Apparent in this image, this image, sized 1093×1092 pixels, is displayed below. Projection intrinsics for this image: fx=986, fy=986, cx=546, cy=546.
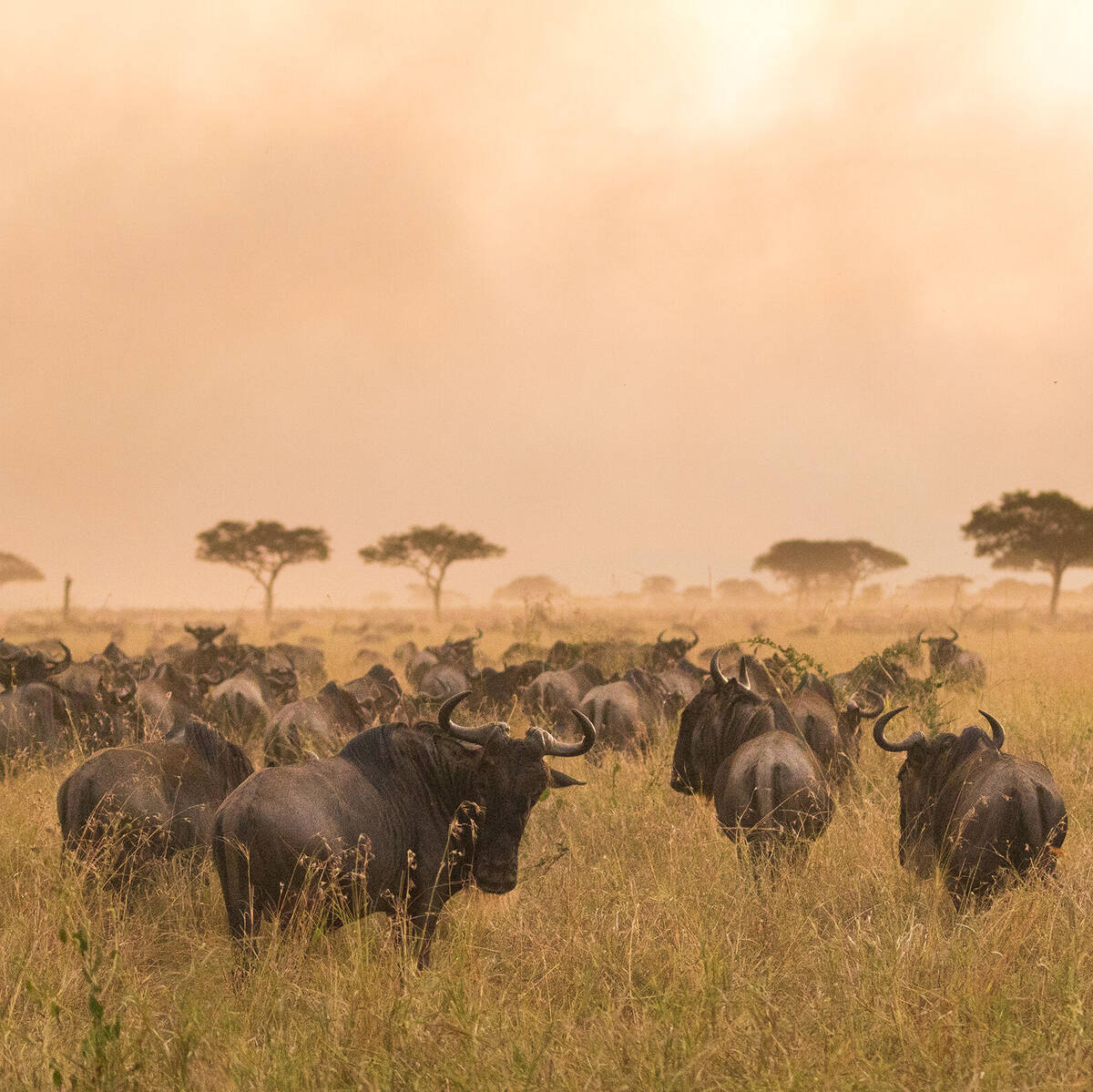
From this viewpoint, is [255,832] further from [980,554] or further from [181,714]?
[980,554]

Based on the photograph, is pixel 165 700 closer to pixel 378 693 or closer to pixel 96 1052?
pixel 378 693

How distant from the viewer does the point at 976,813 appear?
16.3 ft

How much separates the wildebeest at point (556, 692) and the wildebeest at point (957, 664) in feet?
18.7

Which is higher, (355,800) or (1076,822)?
(355,800)

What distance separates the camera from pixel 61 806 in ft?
17.5

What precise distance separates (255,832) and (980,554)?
49.9 meters

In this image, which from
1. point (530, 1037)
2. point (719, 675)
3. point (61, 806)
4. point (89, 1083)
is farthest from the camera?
point (719, 675)

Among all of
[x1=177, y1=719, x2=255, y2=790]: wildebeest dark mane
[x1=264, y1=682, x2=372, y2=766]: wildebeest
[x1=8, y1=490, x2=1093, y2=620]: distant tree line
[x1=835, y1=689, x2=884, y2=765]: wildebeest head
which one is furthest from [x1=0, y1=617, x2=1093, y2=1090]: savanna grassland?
[x1=8, y1=490, x2=1093, y2=620]: distant tree line

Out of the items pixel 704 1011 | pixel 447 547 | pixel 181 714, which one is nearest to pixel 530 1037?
pixel 704 1011

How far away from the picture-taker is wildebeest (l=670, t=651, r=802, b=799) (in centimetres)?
655

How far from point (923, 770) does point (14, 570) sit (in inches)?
3256

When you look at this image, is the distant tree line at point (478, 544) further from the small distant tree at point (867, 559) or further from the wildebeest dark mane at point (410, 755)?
the wildebeest dark mane at point (410, 755)

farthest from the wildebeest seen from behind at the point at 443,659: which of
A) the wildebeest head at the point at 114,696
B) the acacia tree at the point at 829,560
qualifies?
the acacia tree at the point at 829,560

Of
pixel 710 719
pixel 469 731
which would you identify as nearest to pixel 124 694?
A: pixel 710 719
